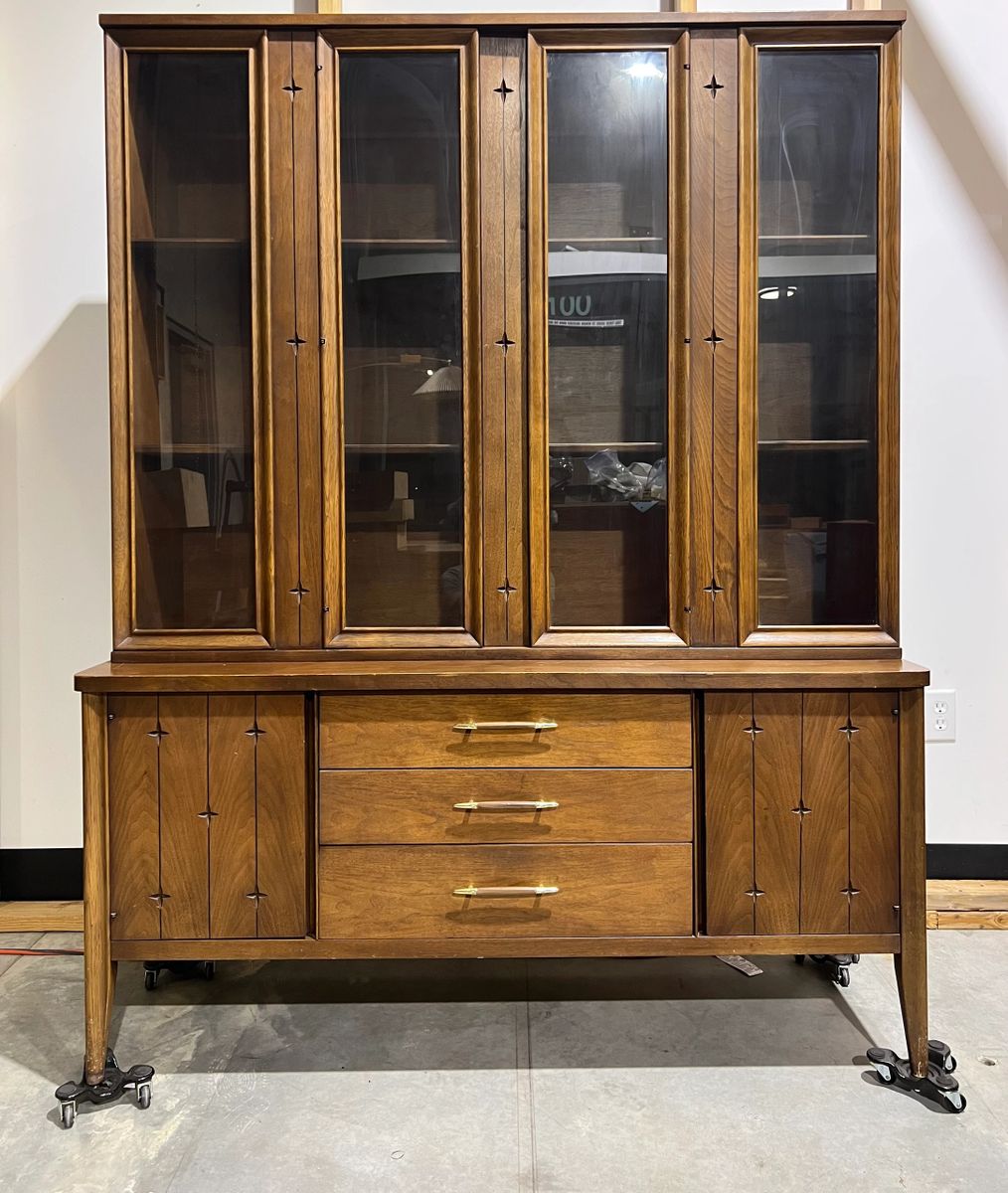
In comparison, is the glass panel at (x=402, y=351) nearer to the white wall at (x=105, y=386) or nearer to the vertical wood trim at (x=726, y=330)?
the vertical wood trim at (x=726, y=330)

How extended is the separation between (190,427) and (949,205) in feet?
6.49

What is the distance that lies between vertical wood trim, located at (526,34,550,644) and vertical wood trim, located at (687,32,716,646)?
11.6 inches

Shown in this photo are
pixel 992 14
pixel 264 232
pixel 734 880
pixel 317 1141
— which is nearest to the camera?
pixel 317 1141

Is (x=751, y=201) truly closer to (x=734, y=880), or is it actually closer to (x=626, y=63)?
(x=626, y=63)

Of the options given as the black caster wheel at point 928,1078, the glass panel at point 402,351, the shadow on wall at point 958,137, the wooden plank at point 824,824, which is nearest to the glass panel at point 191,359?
the glass panel at point 402,351

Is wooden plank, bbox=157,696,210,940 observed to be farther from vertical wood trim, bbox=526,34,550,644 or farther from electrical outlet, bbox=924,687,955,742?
electrical outlet, bbox=924,687,955,742

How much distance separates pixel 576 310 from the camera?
1772 millimetres

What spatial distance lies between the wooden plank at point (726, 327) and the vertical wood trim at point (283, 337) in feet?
2.77

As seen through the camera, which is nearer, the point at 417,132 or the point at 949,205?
the point at 417,132

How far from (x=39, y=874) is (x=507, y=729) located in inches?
59.8

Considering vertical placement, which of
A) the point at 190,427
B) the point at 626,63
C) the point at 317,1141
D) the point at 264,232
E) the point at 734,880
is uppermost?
the point at 626,63

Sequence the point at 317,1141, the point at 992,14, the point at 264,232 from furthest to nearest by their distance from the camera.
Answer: the point at 992,14 → the point at 264,232 → the point at 317,1141

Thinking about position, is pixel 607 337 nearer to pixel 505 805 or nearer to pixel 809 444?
pixel 809 444

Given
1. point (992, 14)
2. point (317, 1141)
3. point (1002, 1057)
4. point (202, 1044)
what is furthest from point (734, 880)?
point (992, 14)
